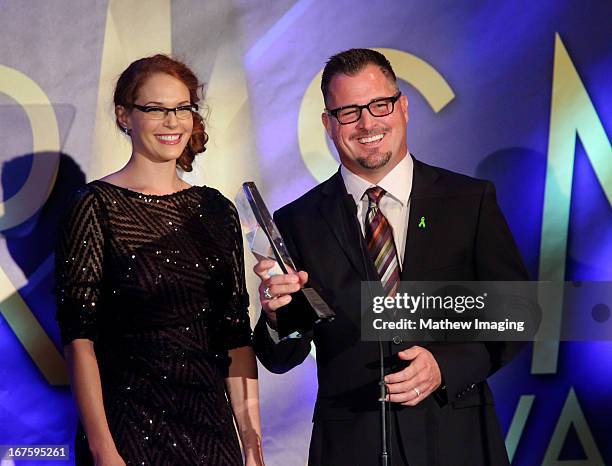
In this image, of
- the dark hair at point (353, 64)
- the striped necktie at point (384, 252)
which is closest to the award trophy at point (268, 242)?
the striped necktie at point (384, 252)

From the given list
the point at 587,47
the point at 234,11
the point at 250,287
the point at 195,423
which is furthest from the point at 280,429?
the point at 587,47

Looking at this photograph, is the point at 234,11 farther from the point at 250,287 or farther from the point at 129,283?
the point at 129,283

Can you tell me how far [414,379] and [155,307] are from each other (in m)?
0.72

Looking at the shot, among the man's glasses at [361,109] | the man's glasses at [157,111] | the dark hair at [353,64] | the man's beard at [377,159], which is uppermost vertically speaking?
the dark hair at [353,64]

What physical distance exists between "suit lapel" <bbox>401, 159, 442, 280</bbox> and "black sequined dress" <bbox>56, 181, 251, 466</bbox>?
54 cm

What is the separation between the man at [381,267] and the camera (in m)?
2.02

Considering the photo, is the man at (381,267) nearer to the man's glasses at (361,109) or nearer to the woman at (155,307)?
the man's glasses at (361,109)

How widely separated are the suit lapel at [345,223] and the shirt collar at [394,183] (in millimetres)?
26

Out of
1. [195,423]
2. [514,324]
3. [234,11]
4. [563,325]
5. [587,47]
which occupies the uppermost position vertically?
[234,11]

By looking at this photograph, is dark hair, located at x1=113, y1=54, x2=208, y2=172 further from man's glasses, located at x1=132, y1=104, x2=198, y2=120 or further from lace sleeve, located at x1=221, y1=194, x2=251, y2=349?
lace sleeve, located at x1=221, y1=194, x2=251, y2=349

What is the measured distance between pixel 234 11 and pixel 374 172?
42.1 inches

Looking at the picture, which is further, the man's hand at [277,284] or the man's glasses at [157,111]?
the man's glasses at [157,111]

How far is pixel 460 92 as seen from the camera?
2.92 m

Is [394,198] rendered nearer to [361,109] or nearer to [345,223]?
[345,223]
